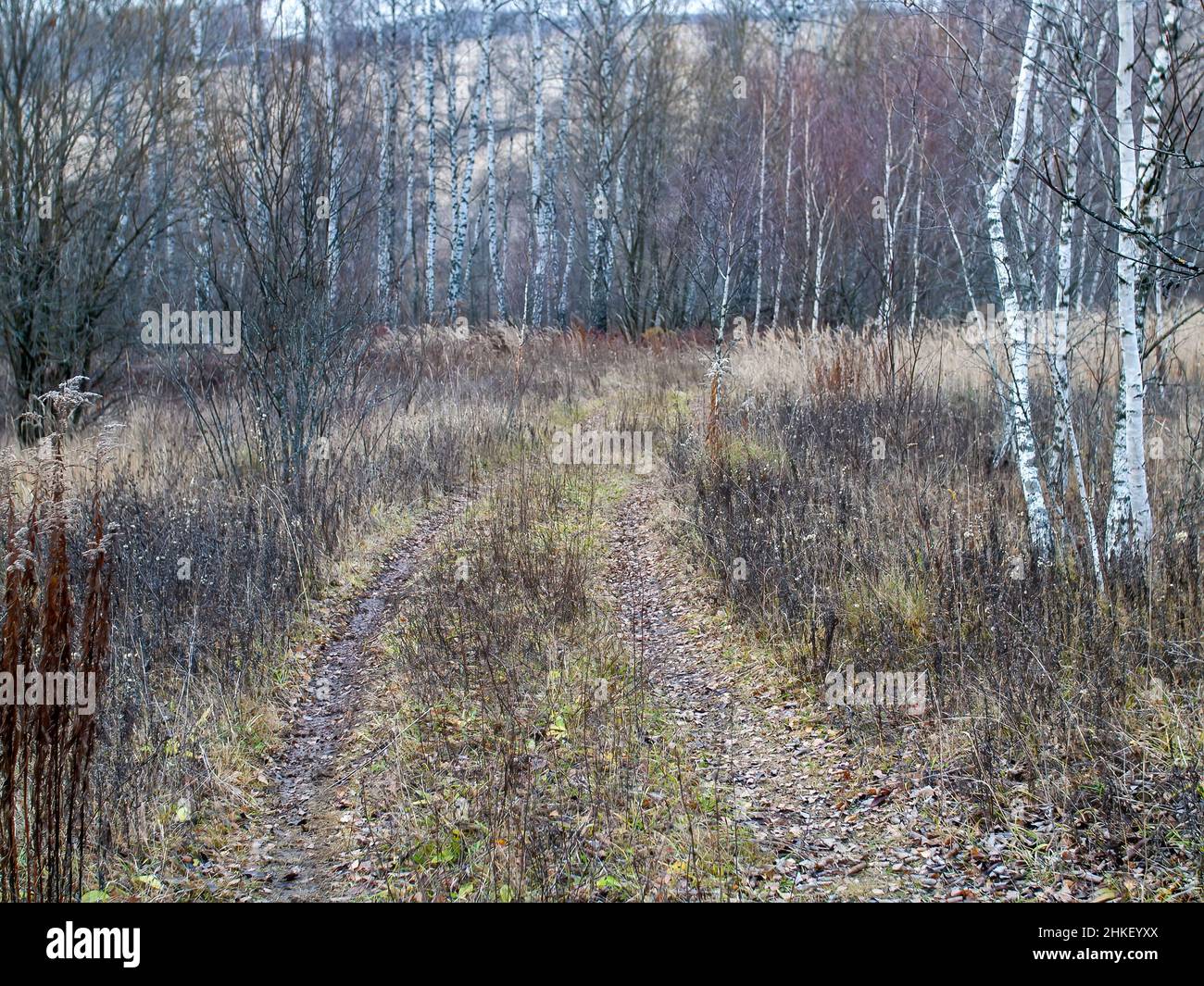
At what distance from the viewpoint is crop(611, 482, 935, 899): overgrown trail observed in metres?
3.62

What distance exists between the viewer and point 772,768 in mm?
4539

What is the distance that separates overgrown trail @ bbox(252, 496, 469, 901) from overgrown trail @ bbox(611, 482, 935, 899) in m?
1.76

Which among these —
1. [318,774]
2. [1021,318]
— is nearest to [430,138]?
[1021,318]

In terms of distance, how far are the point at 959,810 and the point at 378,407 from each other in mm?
9277

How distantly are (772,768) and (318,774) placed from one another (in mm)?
2308

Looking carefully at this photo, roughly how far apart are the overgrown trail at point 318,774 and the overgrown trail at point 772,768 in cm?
176

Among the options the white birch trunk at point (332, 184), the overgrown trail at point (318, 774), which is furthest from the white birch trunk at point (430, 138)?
the overgrown trail at point (318, 774)

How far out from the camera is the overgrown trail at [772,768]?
3623 mm

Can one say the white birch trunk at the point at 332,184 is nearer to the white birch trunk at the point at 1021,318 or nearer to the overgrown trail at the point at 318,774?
the overgrown trail at the point at 318,774

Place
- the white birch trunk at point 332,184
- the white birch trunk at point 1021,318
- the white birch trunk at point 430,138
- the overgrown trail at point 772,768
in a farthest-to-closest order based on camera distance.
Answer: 1. the white birch trunk at point 430,138
2. the white birch trunk at point 332,184
3. the white birch trunk at point 1021,318
4. the overgrown trail at point 772,768

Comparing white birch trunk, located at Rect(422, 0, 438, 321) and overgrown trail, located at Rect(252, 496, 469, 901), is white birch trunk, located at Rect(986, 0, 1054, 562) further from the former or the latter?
white birch trunk, located at Rect(422, 0, 438, 321)

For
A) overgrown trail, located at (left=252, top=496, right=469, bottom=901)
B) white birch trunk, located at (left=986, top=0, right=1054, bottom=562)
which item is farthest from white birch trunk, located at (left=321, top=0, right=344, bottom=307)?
white birch trunk, located at (left=986, top=0, right=1054, bottom=562)

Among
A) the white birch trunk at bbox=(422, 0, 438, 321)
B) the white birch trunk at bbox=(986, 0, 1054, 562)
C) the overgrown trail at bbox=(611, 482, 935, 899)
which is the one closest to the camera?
the overgrown trail at bbox=(611, 482, 935, 899)

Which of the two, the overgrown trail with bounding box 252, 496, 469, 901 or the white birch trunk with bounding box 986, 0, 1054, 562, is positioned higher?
the white birch trunk with bounding box 986, 0, 1054, 562
